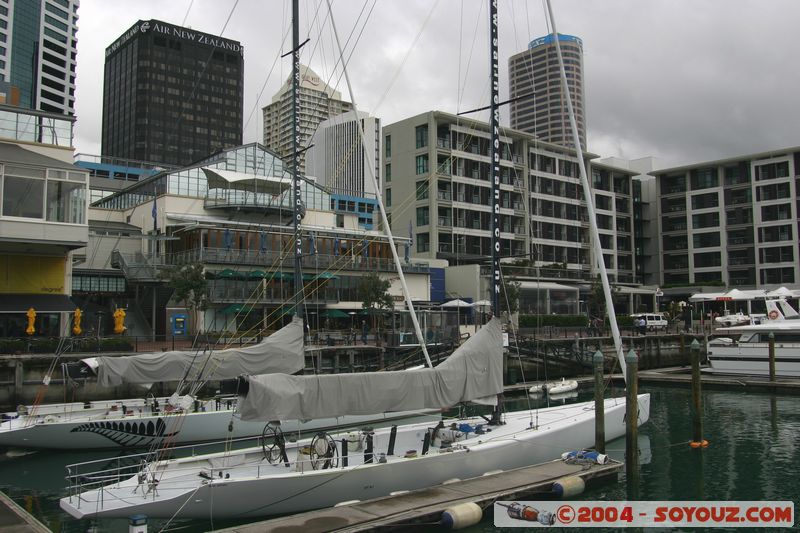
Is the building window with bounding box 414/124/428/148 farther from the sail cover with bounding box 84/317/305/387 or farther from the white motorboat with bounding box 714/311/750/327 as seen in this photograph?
the sail cover with bounding box 84/317/305/387

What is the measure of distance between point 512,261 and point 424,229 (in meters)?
11.8

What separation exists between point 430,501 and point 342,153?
435 ft

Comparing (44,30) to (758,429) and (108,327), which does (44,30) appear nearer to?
(108,327)

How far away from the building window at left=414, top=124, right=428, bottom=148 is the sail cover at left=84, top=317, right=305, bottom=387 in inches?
2377

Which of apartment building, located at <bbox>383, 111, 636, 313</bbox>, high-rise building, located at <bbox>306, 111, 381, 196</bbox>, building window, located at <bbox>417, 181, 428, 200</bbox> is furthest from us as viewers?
high-rise building, located at <bbox>306, 111, 381, 196</bbox>

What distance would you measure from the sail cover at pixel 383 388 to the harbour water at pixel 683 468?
3.36 meters

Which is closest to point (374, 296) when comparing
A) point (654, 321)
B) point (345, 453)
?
point (345, 453)

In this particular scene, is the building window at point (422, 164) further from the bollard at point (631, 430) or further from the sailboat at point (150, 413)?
the bollard at point (631, 430)

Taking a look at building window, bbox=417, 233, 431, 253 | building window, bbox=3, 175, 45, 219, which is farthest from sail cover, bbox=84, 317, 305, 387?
building window, bbox=417, 233, 431, 253

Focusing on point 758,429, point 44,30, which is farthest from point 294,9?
point 44,30

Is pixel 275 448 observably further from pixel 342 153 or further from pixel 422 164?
pixel 342 153

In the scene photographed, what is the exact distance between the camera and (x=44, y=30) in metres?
141

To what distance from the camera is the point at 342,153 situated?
145125mm

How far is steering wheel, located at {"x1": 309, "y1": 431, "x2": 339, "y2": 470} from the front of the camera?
59.0 feet
